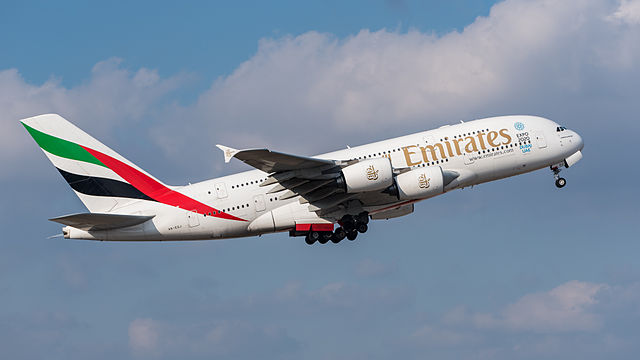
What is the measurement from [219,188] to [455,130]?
541 inches

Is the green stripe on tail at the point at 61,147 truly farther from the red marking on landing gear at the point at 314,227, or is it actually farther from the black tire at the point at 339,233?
the black tire at the point at 339,233

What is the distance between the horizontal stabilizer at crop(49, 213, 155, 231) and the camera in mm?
40000

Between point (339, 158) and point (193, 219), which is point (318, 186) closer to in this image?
point (339, 158)

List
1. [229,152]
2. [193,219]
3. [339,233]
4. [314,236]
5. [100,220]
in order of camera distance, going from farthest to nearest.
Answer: [339,233], [314,236], [193,219], [100,220], [229,152]

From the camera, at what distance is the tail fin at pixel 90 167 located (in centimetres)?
4428

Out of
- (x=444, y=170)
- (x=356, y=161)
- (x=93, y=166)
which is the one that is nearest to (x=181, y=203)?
(x=93, y=166)

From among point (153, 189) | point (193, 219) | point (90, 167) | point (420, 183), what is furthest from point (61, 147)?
point (420, 183)

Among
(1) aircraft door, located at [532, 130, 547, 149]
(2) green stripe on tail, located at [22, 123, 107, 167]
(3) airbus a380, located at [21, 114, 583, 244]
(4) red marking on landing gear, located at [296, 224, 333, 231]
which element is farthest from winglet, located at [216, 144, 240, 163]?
(1) aircraft door, located at [532, 130, 547, 149]

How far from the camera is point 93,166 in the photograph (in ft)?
149

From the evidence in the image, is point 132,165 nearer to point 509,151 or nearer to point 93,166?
point 93,166

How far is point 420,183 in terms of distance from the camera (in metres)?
40.9

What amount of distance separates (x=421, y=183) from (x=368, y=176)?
10.3 ft

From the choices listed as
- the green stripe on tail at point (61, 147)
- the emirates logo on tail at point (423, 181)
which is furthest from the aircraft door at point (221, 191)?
the emirates logo on tail at point (423, 181)

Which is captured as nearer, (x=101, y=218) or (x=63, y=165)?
(x=101, y=218)
